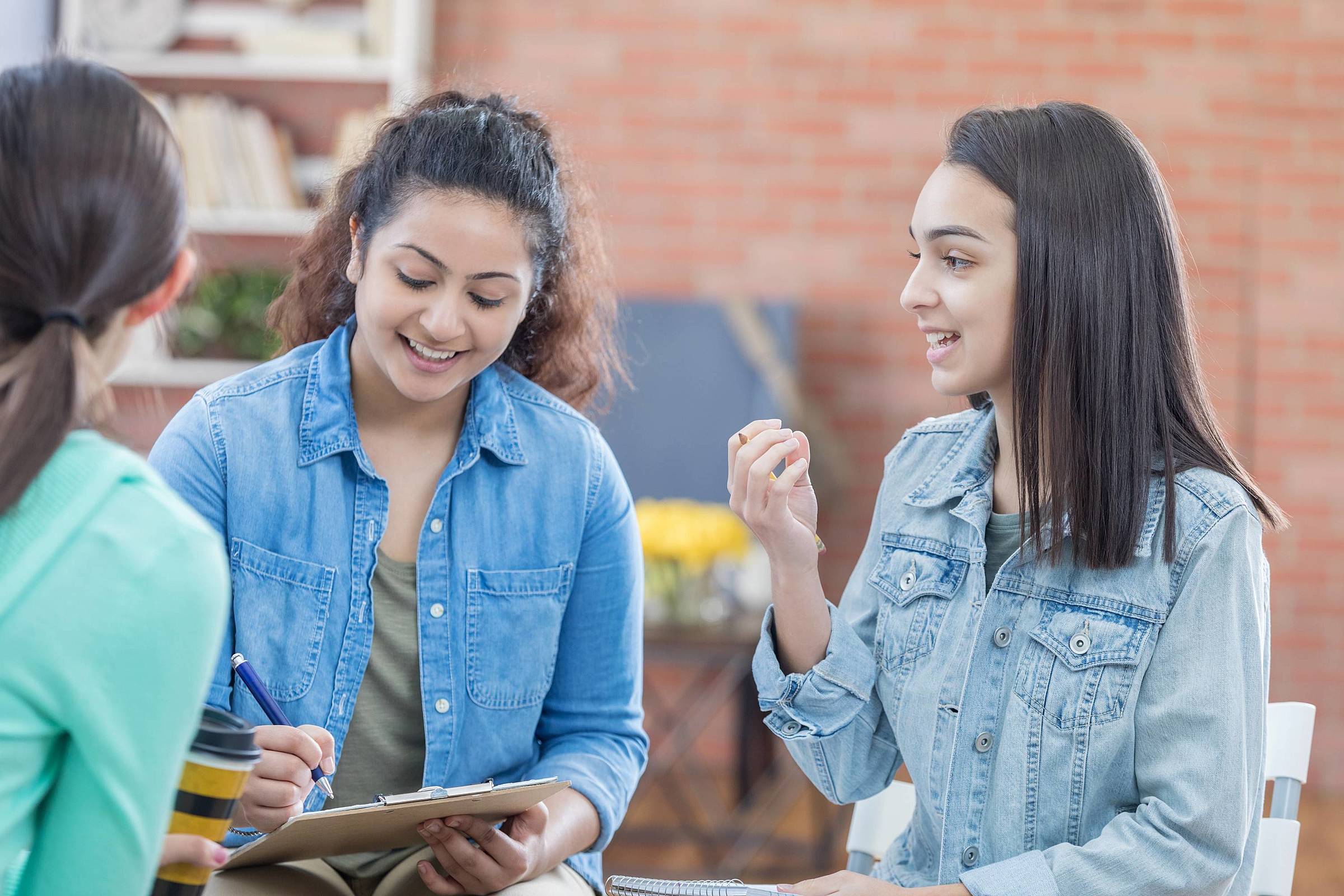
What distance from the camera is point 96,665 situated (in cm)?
83

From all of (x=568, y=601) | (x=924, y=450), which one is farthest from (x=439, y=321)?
(x=924, y=450)

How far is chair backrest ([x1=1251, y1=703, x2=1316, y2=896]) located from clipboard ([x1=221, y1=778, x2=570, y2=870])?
0.71 meters

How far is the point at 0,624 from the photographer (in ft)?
2.68

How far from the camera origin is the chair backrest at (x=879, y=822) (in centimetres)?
144

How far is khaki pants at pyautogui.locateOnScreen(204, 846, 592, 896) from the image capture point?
131 cm

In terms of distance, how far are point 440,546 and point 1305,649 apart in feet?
10.6

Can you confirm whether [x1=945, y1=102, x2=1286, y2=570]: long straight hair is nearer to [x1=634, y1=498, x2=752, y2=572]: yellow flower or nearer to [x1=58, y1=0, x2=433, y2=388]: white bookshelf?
[x1=634, y1=498, x2=752, y2=572]: yellow flower

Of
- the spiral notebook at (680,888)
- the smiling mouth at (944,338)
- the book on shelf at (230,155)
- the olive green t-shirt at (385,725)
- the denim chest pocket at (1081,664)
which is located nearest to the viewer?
the spiral notebook at (680,888)

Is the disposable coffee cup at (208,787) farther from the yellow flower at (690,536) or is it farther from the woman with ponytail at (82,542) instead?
the yellow flower at (690,536)

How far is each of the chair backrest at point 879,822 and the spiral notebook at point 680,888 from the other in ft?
1.13

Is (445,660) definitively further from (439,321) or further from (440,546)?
(439,321)

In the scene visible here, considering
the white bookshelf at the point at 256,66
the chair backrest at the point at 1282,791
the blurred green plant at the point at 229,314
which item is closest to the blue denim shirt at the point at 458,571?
the chair backrest at the point at 1282,791

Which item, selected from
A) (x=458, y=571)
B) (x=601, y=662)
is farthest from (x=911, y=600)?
(x=458, y=571)

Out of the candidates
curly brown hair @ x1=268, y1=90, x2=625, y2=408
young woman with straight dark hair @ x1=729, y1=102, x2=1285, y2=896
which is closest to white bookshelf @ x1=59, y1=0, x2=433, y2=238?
curly brown hair @ x1=268, y1=90, x2=625, y2=408
